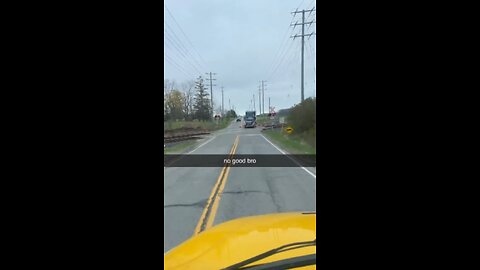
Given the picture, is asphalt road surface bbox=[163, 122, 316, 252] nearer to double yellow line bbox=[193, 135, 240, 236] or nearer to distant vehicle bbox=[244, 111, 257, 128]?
double yellow line bbox=[193, 135, 240, 236]

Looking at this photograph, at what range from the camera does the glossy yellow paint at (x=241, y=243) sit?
221 cm

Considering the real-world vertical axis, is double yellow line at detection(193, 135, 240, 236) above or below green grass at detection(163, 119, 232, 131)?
below

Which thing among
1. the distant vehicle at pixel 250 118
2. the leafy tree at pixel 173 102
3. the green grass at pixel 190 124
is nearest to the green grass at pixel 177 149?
the green grass at pixel 190 124

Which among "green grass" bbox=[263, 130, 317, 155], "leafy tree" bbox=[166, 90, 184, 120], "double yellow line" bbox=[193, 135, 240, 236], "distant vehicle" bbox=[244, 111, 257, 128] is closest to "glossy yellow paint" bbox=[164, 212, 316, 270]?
"leafy tree" bbox=[166, 90, 184, 120]

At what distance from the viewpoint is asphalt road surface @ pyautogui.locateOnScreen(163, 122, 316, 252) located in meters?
6.20

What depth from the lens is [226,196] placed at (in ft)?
28.0

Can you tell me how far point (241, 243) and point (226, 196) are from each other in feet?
20.0

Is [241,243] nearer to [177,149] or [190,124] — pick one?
[177,149]

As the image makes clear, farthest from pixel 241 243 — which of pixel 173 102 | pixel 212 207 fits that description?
pixel 212 207

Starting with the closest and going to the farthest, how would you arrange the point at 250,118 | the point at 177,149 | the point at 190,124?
the point at 177,149 → the point at 190,124 → the point at 250,118

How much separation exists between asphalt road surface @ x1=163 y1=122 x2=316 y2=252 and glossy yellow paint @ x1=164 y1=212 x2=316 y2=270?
1.97 m
